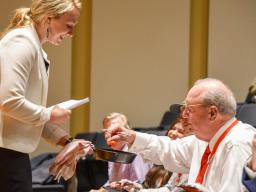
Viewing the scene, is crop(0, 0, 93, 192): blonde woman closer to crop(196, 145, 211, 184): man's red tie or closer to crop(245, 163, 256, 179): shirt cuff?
crop(196, 145, 211, 184): man's red tie

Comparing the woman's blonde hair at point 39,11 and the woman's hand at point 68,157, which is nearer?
the woman's blonde hair at point 39,11

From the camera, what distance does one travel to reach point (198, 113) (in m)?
2.54

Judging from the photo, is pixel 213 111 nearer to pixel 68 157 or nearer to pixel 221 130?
pixel 221 130

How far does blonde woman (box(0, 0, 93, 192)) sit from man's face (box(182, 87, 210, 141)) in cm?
54

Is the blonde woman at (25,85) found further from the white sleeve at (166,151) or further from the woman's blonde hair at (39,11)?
the white sleeve at (166,151)

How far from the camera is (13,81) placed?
226 cm

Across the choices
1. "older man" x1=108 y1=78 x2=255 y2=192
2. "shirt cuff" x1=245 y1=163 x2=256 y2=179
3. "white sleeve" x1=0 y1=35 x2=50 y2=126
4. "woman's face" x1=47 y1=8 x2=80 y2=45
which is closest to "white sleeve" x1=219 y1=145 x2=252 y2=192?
"older man" x1=108 y1=78 x2=255 y2=192

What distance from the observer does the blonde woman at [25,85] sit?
2.27 meters

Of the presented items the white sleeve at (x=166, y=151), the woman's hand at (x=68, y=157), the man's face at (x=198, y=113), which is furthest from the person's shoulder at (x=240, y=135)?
the woman's hand at (x=68, y=157)

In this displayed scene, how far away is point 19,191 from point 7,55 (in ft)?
1.73

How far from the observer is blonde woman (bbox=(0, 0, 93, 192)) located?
2271mm

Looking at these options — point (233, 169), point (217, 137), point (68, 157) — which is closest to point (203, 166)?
point (217, 137)

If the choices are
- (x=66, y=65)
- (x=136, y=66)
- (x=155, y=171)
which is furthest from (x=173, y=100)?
(x=155, y=171)

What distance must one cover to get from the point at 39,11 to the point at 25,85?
0.33 meters
